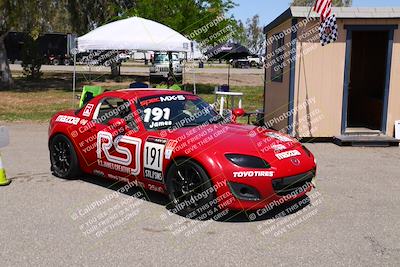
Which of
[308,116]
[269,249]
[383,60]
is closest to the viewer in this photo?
[269,249]

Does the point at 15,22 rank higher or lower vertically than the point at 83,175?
higher

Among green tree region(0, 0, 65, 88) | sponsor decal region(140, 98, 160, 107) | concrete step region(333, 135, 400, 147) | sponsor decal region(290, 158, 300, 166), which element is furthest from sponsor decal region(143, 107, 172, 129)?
green tree region(0, 0, 65, 88)

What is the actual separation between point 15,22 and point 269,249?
20581mm

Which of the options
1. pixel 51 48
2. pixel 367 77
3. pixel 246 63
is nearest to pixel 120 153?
pixel 367 77

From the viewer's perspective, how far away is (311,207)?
226 inches

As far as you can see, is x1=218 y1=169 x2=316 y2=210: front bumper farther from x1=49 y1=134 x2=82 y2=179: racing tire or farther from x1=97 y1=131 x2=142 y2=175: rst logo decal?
x1=49 y1=134 x2=82 y2=179: racing tire

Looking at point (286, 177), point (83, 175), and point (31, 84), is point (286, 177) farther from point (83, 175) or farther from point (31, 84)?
point (31, 84)

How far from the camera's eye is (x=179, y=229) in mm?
4977

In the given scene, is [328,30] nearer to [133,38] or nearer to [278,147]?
[278,147]

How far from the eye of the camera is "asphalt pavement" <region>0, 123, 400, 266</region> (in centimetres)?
423

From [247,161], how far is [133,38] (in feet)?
38.2

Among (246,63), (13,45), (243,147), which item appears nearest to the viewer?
(243,147)

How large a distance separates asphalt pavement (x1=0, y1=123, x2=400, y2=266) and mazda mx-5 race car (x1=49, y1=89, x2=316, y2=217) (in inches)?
11.3

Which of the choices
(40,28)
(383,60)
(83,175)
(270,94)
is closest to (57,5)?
(40,28)
